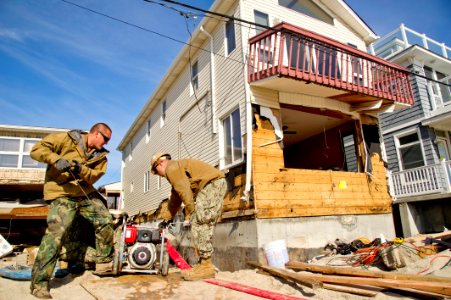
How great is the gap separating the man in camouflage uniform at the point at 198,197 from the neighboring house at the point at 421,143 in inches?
421

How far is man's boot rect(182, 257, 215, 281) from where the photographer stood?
4.43m

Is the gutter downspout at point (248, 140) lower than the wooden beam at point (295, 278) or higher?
higher

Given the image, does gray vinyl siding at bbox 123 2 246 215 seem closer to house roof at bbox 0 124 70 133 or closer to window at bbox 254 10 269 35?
window at bbox 254 10 269 35

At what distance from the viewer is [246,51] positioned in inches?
360

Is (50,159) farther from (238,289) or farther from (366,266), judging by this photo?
(366,266)

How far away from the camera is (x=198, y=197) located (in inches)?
190

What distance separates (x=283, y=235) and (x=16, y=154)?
17.2 meters

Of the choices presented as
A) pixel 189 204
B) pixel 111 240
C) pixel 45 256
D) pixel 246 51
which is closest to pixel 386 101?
pixel 246 51

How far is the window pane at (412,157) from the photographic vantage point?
14430 millimetres

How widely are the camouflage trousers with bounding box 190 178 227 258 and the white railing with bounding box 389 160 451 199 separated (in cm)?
949

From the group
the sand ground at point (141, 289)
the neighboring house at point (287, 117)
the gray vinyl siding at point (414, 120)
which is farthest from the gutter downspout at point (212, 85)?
the gray vinyl siding at point (414, 120)

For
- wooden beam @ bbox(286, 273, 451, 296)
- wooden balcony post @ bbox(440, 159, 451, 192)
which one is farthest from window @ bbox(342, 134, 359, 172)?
wooden beam @ bbox(286, 273, 451, 296)

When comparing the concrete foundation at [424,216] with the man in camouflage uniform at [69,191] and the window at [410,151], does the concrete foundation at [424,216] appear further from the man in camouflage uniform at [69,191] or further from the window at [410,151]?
the man in camouflage uniform at [69,191]

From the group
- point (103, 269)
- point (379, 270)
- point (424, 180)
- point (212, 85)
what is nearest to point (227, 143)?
point (212, 85)
